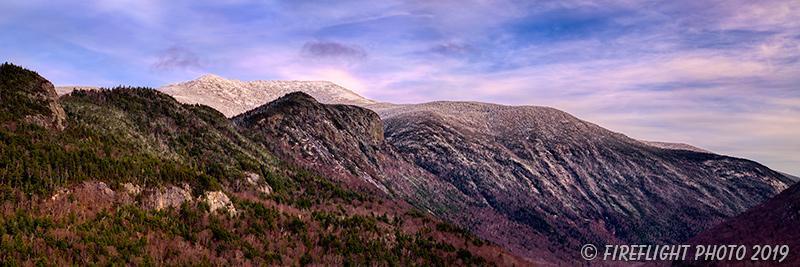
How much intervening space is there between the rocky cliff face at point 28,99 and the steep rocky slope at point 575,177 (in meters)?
56.7

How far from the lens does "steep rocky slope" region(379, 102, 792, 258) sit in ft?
324

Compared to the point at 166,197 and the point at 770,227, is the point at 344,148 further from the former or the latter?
the point at 770,227

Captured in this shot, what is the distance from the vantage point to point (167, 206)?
20.6 metres

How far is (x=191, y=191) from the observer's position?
75.0ft

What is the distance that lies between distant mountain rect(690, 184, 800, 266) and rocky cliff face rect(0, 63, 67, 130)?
179 feet

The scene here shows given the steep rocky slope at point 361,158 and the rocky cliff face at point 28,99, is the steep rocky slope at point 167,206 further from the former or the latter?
the steep rocky slope at point 361,158

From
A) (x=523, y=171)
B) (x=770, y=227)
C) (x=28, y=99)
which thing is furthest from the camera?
(x=523, y=171)

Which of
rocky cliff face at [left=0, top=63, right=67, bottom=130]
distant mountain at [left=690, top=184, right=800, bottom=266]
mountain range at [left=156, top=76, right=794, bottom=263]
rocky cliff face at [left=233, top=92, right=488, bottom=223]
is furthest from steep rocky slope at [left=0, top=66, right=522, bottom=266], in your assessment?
distant mountain at [left=690, top=184, right=800, bottom=266]

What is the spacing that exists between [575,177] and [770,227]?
72.1 m

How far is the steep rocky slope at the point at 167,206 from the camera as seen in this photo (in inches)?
608

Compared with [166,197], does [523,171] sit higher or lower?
lower

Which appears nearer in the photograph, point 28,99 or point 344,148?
point 28,99

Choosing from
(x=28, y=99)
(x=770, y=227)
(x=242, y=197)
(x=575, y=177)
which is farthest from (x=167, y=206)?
(x=575, y=177)

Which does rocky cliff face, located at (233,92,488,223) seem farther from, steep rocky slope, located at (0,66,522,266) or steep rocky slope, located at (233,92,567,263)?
steep rocky slope, located at (0,66,522,266)
